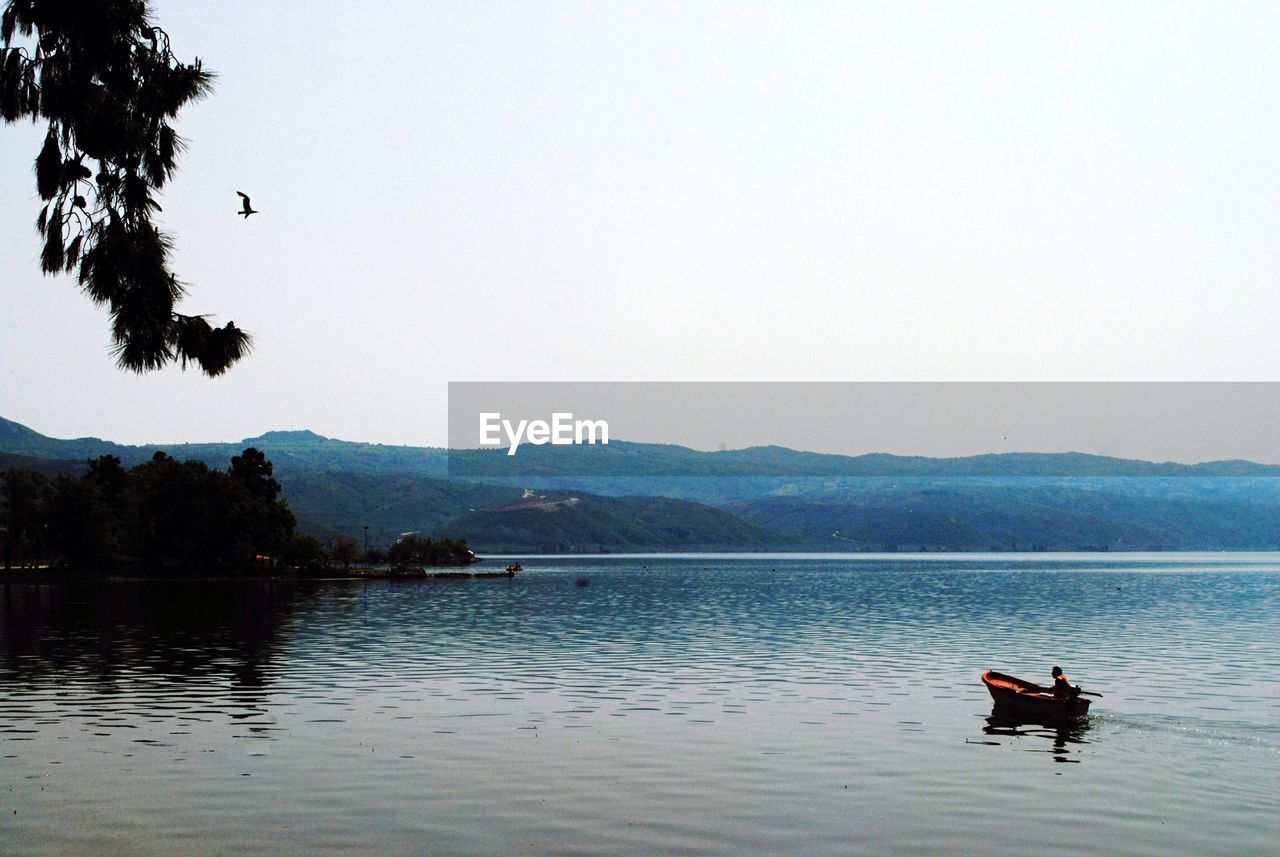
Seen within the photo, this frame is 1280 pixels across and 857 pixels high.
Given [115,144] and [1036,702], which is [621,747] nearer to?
A: [1036,702]

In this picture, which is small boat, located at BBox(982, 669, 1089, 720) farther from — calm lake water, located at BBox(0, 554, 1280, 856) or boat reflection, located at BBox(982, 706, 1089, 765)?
calm lake water, located at BBox(0, 554, 1280, 856)

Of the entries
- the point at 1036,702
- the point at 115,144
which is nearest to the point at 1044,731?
the point at 1036,702

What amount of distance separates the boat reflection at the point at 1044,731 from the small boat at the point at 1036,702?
239 millimetres

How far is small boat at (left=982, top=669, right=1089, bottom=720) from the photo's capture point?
53656mm

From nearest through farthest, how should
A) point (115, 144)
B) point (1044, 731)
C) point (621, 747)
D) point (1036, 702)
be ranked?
point (115, 144)
point (621, 747)
point (1044, 731)
point (1036, 702)

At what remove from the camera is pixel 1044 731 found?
171 feet

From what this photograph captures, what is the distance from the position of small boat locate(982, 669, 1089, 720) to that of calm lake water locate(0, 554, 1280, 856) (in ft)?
4.27

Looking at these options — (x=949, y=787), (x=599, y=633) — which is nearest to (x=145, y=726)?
(x=949, y=787)

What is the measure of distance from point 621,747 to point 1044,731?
17461 millimetres

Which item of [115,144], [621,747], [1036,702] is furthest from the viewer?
[1036,702]

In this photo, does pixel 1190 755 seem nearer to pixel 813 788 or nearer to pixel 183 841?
pixel 813 788

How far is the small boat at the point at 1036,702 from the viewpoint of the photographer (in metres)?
53.7

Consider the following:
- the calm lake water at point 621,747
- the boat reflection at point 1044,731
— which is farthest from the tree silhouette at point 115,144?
the boat reflection at point 1044,731

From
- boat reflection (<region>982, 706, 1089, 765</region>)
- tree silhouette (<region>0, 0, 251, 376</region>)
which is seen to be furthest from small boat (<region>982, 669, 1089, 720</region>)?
tree silhouette (<region>0, 0, 251, 376</region>)
